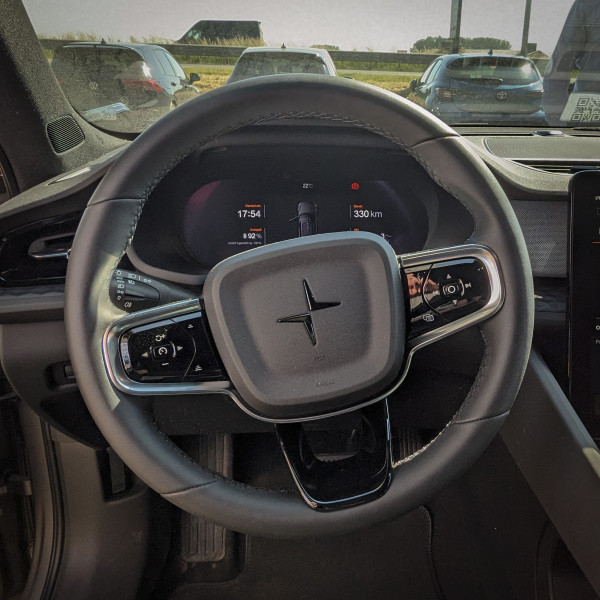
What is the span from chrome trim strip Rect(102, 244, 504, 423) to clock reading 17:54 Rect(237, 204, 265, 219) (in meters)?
0.51

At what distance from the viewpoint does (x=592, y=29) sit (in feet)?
5.56

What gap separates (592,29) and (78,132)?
53.7 inches

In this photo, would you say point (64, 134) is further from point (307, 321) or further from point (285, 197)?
point (307, 321)

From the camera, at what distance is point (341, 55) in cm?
153

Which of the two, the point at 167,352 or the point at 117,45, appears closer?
the point at 167,352

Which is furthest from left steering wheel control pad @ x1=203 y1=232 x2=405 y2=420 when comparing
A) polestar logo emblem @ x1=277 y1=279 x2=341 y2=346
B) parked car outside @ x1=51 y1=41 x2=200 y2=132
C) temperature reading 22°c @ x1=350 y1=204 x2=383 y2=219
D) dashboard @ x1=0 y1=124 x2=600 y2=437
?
parked car outside @ x1=51 y1=41 x2=200 y2=132

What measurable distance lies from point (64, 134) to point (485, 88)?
3.52 ft

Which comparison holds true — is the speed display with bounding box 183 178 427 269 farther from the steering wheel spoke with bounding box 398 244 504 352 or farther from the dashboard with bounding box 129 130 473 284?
the steering wheel spoke with bounding box 398 244 504 352

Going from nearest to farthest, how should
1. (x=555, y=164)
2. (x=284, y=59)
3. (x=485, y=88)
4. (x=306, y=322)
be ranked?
(x=306, y=322) < (x=284, y=59) < (x=555, y=164) < (x=485, y=88)

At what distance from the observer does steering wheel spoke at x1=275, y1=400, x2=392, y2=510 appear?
35.7 inches

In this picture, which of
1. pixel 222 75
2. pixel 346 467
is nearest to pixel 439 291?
pixel 346 467

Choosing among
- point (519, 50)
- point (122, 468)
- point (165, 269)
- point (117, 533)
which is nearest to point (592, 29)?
point (519, 50)

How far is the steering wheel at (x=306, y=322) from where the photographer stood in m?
0.88

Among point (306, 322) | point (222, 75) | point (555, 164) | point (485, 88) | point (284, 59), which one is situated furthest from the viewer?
point (485, 88)
